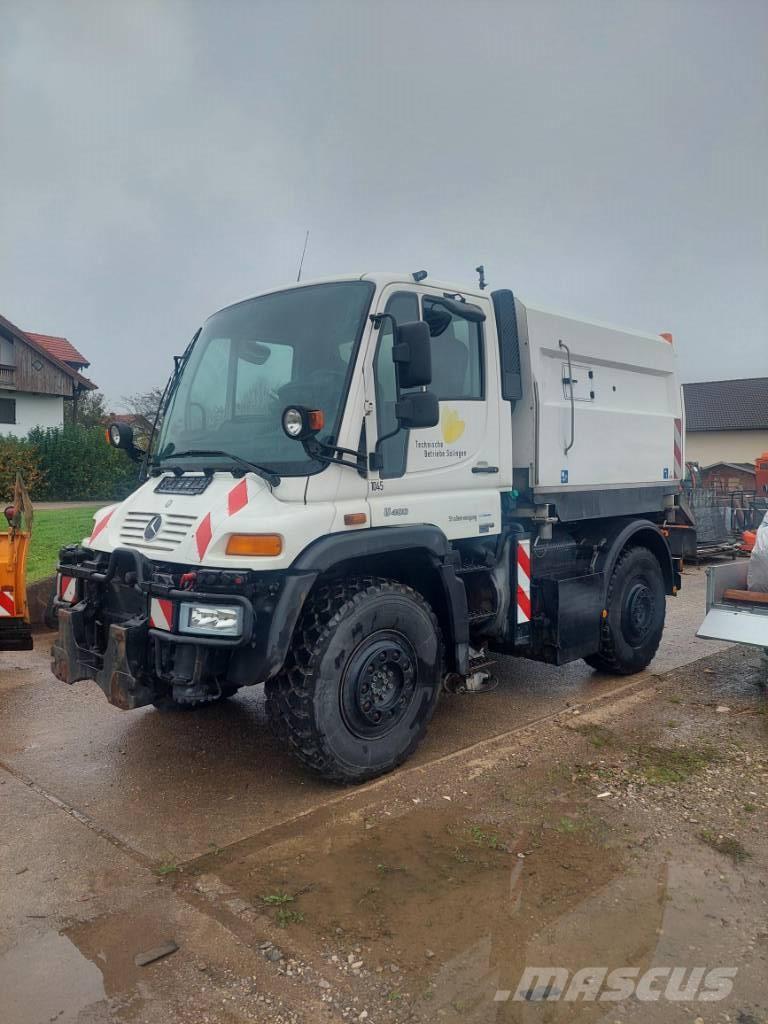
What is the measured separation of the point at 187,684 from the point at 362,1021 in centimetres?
167

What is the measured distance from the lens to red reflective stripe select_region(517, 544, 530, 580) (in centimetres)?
502

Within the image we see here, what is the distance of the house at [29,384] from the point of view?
29.3 metres

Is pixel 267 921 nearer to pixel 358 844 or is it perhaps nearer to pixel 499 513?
pixel 358 844

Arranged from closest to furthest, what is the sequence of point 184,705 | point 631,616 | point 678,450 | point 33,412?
point 184,705 → point 631,616 → point 678,450 → point 33,412

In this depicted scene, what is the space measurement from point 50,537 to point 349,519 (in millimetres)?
8700

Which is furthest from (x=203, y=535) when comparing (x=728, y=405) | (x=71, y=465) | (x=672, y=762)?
(x=728, y=405)

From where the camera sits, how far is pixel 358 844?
11.3ft

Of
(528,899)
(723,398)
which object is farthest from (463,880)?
(723,398)

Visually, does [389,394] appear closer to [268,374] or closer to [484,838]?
[268,374]

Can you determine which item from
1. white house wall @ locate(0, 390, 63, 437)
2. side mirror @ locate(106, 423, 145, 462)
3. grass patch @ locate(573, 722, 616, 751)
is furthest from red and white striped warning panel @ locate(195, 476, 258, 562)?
white house wall @ locate(0, 390, 63, 437)

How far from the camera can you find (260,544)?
3.57 metres

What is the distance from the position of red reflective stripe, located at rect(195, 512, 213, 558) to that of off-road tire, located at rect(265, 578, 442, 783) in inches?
24.8

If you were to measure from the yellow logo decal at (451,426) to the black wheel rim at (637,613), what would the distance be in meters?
2.35

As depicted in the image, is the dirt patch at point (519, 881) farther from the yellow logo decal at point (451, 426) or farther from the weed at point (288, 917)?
the yellow logo decal at point (451, 426)
